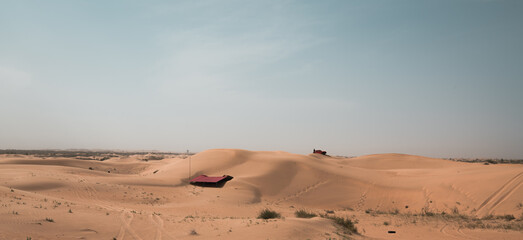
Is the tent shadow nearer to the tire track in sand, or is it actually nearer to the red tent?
the red tent

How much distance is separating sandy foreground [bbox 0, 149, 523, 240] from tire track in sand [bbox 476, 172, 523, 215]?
57mm

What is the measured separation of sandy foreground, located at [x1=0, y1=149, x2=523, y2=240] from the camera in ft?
35.4

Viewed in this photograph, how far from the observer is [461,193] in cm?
2267

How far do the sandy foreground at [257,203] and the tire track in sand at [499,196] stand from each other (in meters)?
0.06

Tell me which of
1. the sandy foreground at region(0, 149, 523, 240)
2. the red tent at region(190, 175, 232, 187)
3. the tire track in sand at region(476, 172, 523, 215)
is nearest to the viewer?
the sandy foreground at region(0, 149, 523, 240)

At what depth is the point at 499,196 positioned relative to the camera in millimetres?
19703

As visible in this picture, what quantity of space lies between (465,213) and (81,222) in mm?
21711

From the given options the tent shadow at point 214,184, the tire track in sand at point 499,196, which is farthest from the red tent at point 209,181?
the tire track in sand at point 499,196

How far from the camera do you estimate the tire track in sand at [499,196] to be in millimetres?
18792

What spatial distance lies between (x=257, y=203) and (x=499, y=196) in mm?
17151

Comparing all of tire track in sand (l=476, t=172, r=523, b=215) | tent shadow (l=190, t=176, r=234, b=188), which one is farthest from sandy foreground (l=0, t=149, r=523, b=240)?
tent shadow (l=190, t=176, r=234, b=188)

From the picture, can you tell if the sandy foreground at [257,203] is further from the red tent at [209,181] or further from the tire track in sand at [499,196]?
the red tent at [209,181]

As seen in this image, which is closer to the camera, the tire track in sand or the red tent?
the tire track in sand

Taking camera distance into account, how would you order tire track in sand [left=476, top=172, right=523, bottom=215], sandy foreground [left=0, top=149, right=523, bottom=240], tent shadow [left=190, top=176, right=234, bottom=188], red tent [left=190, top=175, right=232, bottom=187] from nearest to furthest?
1. sandy foreground [left=0, top=149, right=523, bottom=240]
2. tire track in sand [left=476, top=172, right=523, bottom=215]
3. tent shadow [left=190, top=176, right=234, bottom=188]
4. red tent [left=190, top=175, right=232, bottom=187]
